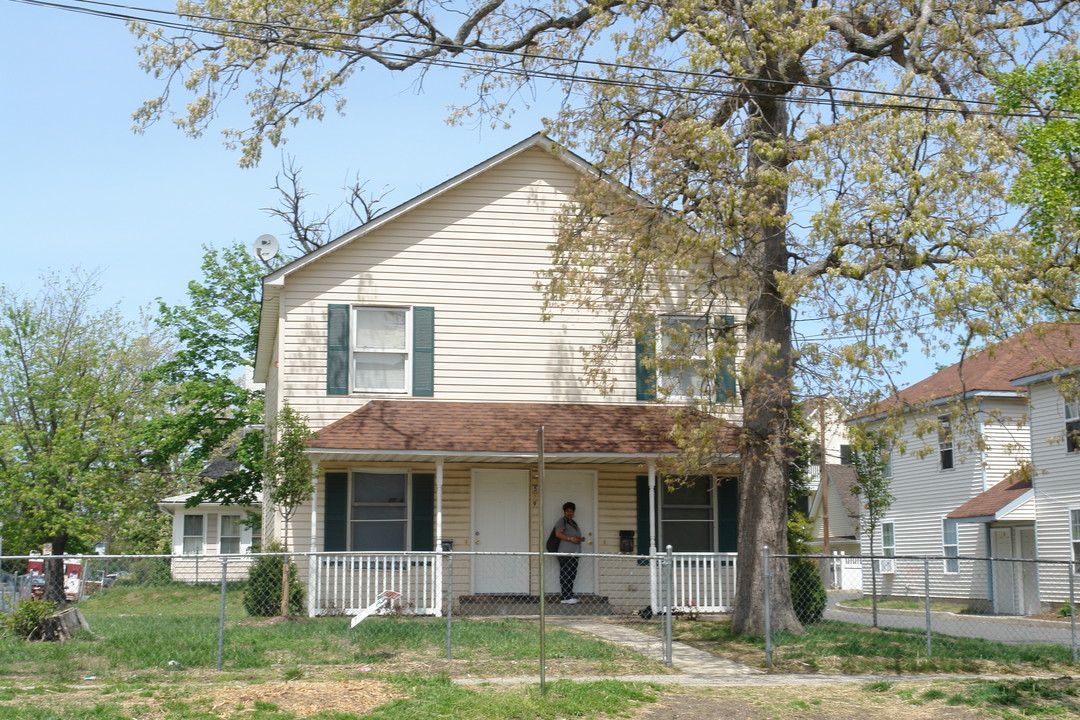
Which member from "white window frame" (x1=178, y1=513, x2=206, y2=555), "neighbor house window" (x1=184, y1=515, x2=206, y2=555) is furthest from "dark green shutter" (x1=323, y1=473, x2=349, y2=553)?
"neighbor house window" (x1=184, y1=515, x2=206, y2=555)

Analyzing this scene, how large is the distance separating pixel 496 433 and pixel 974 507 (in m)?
18.9

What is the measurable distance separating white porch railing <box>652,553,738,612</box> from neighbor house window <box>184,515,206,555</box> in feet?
87.8

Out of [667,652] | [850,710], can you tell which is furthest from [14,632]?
[850,710]

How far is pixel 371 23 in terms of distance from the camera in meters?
18.2

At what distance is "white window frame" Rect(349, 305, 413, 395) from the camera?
1925 centimetres

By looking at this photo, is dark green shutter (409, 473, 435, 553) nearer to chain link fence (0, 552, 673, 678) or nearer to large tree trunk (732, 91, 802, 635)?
chain link fence (0, 552, 673, 678)

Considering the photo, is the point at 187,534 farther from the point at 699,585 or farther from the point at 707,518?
the point at 699,585

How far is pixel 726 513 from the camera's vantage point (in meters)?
20.0

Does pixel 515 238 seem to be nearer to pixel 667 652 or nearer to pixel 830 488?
pixel 667 652

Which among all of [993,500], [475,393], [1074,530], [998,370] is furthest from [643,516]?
[998,370]

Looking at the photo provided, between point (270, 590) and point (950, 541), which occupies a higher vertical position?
point (950, 541)

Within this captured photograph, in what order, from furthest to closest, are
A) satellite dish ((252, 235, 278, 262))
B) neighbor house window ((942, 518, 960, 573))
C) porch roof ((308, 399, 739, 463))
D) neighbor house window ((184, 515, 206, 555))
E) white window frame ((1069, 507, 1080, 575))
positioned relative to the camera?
neighbor house window ((184, 515, 206, 555)) < neighbor house window ((942, 518, 960, 573)) < white window frame ((1069, 507, 1080, 575)) < satellite dish ((252, 235, 278, 262)) < porch roof ((308, 399, 739, 463))

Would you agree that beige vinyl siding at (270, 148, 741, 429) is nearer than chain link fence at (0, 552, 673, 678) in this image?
No

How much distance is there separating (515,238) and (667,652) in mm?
9442
